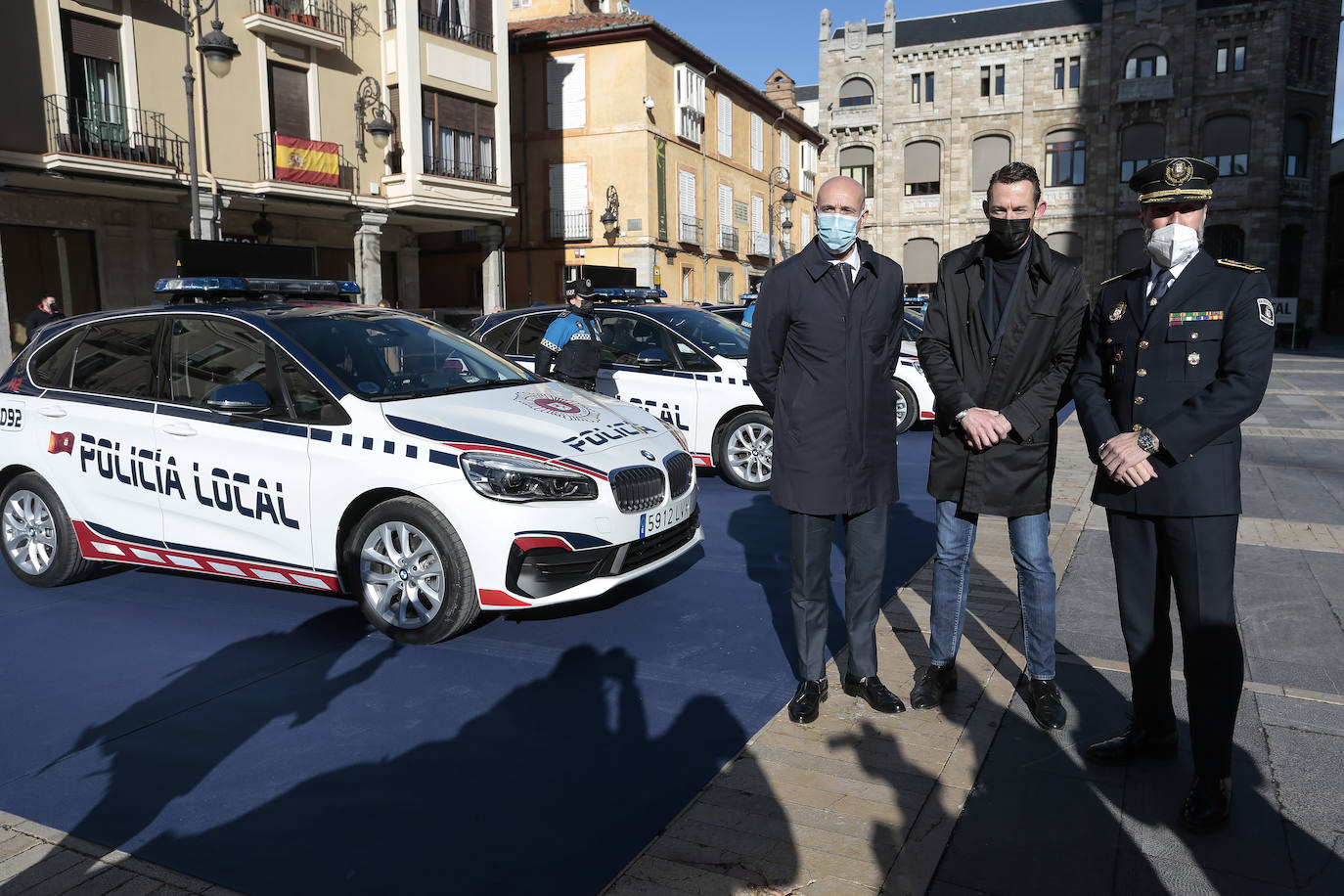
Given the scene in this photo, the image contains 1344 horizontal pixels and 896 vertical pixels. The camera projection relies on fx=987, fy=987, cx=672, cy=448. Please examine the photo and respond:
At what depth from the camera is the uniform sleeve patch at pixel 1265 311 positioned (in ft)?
9.57

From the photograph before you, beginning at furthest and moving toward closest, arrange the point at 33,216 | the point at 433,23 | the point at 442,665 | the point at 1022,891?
the point at 433,23, the point at 33,216, the point at 442,665, the point at 1022,891

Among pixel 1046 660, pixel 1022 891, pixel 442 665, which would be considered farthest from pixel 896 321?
pixel 442 665

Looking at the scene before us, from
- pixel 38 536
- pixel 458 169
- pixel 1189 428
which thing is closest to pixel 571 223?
pixel 458 169

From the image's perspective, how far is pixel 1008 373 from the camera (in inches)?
141

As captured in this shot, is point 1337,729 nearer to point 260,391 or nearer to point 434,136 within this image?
point 260,391

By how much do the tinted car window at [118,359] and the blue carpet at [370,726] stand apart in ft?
3.82

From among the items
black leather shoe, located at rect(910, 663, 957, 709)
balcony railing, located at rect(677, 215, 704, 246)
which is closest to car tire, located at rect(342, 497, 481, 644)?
black leather shoe, located at rect(910, 663, 957, 709)

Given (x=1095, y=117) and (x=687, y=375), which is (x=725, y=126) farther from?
(x=687, y=375)

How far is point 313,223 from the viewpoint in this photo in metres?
23.8

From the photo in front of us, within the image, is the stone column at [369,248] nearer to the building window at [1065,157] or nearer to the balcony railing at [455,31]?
the balcony railing at [455,31]

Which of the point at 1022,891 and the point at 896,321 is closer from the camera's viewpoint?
the point at 1022,891

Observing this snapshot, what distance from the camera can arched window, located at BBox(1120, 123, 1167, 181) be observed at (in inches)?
A: 1756

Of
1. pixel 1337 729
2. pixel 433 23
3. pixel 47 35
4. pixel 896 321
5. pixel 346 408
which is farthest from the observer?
pixel 433 23

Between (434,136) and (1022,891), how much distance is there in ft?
78.5
